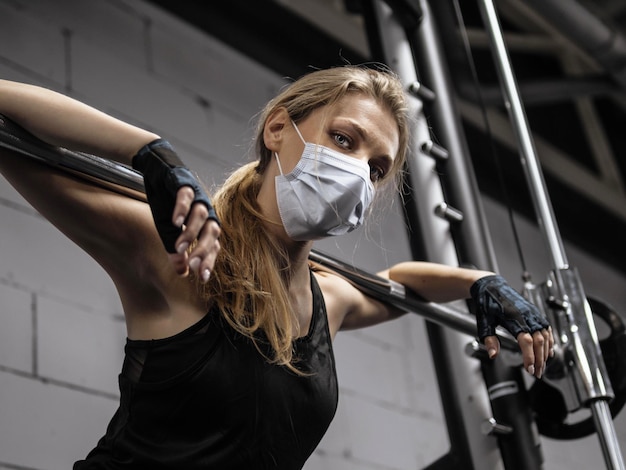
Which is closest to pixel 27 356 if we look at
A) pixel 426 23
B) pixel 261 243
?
pixel 261 243

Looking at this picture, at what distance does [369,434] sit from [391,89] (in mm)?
1558

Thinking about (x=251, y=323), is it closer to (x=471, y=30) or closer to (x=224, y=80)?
(x=224, y=80)

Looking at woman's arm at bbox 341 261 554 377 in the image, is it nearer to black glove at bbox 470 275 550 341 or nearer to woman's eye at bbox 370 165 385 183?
black glove at bbox 470 275 550 341

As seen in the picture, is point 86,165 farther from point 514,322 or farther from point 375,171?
point 514,322

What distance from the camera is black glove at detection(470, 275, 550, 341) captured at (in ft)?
5.12

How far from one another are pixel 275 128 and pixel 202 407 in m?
0.46

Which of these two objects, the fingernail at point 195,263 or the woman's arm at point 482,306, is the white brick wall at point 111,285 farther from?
the fingernail at point 195,263

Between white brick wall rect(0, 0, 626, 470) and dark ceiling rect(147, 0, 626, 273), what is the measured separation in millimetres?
126

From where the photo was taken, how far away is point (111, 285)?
7.86ft

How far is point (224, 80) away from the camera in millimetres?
3129

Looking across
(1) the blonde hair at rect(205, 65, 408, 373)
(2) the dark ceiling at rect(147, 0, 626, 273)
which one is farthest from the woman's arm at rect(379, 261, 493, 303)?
(2) the dark ceiling at rect(147, 0, 626, 273)

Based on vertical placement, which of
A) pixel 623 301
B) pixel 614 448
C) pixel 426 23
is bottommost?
pixel 614 448

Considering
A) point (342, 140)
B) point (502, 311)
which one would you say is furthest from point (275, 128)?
point (502, 311)

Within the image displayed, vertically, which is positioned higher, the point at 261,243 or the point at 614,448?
the point at 261,243
